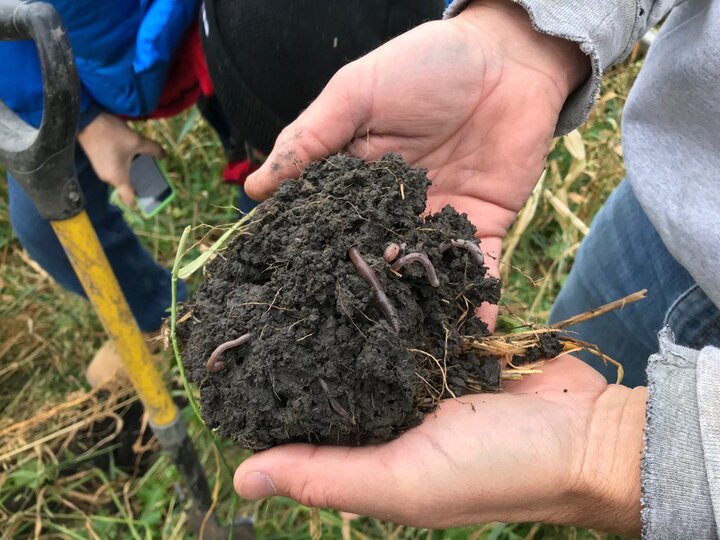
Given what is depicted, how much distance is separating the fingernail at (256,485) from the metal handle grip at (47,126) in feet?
3.29

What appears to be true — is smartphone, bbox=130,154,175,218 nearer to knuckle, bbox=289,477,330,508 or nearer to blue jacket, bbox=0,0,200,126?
blue jacket, bbox=0,0,200,126

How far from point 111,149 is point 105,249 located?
54cm

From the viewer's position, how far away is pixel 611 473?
50.9 inches

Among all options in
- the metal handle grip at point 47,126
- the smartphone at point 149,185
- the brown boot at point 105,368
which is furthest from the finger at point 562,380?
the brown boot at point 105,368

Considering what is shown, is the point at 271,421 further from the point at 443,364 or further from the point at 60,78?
the point at 60,78

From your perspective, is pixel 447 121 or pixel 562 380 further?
pixel 447 121

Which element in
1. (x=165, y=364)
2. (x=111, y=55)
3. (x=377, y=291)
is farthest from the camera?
Answer: (x=165, y=364)

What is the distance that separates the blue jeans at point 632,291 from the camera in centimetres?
163

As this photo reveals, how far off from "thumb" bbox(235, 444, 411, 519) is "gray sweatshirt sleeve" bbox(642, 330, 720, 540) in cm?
49

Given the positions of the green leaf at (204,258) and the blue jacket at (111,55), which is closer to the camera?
the green leaf at (204,258)

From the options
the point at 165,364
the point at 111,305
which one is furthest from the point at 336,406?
the point at 165,364

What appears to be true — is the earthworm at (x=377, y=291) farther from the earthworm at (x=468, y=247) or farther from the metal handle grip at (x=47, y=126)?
the metal handle grip at (x=47, y=126)

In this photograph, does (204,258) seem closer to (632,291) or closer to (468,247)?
(468,247)

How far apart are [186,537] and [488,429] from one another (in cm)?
186
